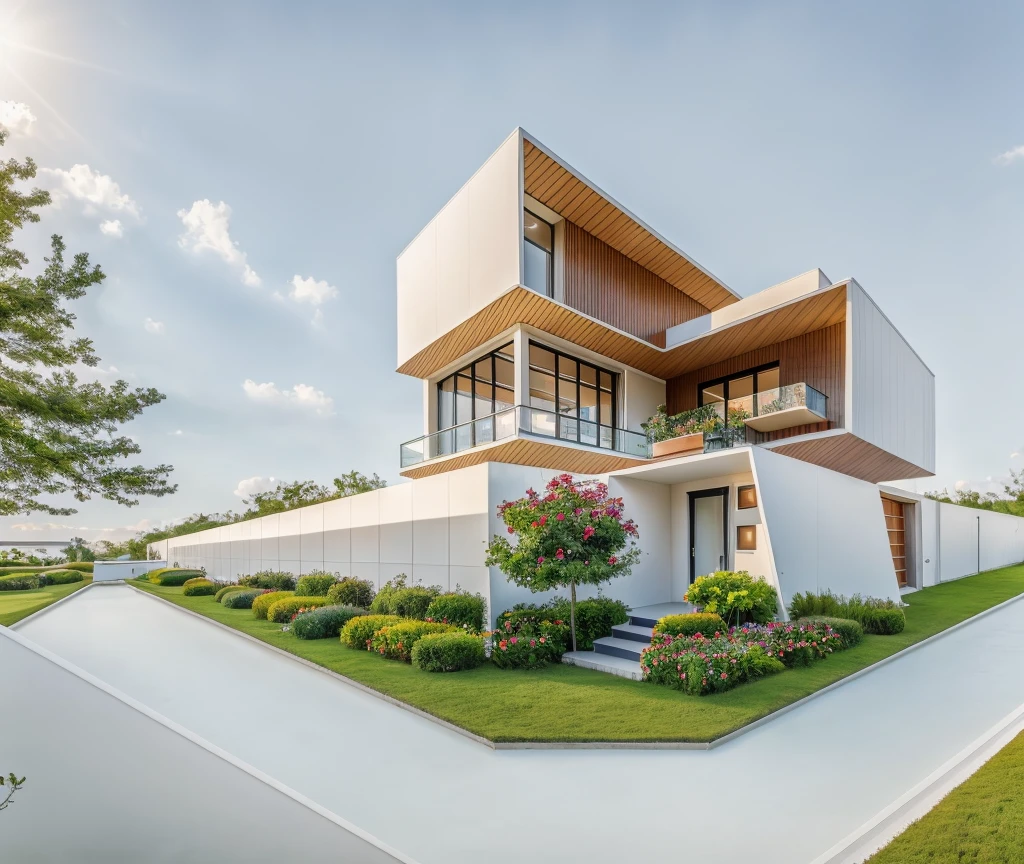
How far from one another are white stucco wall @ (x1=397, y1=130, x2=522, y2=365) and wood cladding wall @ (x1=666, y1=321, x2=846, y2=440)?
29.4ft

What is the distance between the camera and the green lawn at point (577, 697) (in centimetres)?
600

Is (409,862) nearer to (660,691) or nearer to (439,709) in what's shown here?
(439,709)

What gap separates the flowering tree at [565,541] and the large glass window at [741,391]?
9285mm

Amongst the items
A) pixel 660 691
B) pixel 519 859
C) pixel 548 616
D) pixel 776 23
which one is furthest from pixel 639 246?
pixel 519 859

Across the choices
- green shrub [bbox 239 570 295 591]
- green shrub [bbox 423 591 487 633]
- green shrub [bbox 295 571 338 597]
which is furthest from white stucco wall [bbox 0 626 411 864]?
green shrub [bbox 239 570 295 591]

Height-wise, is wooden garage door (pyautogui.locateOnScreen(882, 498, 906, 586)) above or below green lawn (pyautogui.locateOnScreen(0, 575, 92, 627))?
above

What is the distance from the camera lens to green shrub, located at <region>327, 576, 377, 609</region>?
588 inches

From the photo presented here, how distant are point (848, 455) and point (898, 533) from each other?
6284 mm

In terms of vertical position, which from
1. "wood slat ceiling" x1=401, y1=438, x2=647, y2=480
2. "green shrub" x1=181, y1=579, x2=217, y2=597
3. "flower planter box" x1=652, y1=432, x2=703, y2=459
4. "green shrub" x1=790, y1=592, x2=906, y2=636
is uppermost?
"flower planter box" x1=652, y1=432, x2=703, y2=459

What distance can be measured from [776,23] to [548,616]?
13.4 m

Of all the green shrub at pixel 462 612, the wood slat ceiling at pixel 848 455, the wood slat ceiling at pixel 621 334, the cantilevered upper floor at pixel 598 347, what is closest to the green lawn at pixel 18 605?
the green shrub at pixel 462 612

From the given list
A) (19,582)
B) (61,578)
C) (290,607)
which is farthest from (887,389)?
(61,578)

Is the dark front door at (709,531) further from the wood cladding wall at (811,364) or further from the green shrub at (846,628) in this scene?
the wood cladding wall at (811,364)

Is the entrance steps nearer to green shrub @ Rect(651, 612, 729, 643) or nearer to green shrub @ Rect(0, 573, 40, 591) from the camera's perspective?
green shrub @ Rect(651, 612, 729, 643)
